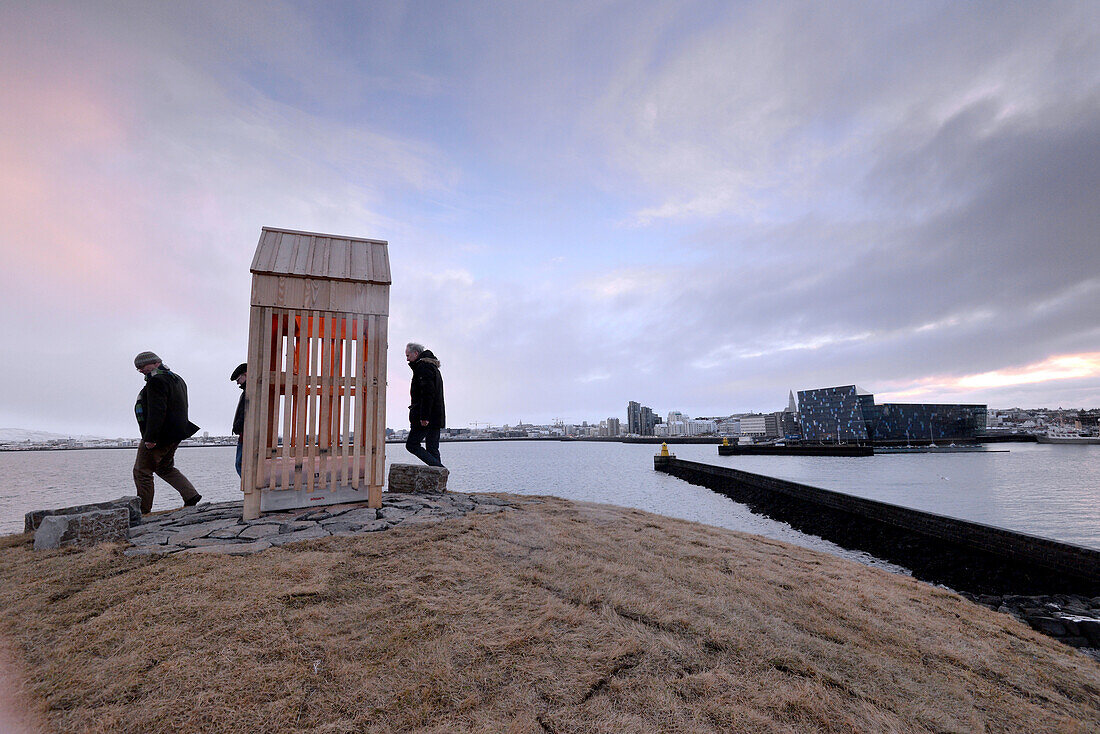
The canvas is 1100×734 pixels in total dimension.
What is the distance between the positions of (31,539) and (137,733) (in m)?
4.49

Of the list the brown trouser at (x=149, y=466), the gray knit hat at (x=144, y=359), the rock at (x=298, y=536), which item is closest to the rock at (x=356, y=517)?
the rock at (x=298, y=536)

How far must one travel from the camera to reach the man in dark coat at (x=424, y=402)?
8.09m

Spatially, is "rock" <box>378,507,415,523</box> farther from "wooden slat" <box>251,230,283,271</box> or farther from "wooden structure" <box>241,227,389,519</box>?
"wooden slat" <box>251,230,283,271</box>

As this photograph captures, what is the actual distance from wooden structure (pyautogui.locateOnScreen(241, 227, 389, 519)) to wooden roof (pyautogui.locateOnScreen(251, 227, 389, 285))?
1 cm

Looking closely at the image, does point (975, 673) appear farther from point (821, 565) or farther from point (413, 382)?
point (413, 382)

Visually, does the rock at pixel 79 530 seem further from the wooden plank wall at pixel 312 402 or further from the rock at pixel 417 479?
the rock at pixel 417 479

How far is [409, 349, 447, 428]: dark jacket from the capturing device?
8.09 metres

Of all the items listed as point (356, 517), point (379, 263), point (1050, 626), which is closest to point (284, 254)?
point (379, 263)

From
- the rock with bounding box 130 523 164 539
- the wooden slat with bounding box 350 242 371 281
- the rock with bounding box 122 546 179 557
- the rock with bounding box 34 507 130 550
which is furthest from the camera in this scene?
the wooden slat with bounding box 350 242 371 281

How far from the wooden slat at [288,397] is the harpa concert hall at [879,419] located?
124 m

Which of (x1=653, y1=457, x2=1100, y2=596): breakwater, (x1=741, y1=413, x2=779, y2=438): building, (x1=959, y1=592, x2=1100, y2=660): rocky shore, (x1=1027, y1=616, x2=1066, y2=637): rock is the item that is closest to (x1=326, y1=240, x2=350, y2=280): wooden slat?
(x1=959, y1=592, x2=1100, y2=660): rocky shore

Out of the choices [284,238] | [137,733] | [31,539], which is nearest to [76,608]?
[137,733]

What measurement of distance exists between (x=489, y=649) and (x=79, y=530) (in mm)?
4552

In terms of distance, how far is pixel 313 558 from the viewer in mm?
3855
